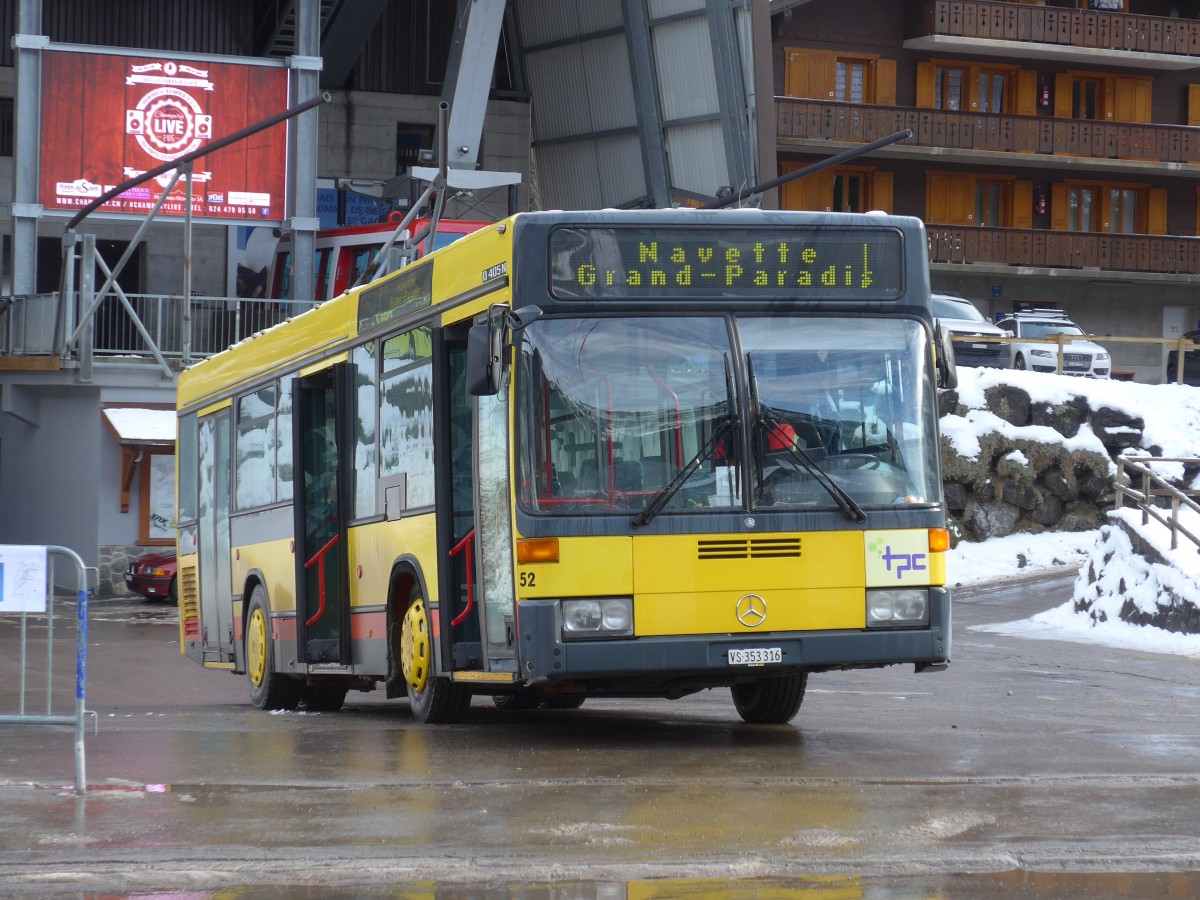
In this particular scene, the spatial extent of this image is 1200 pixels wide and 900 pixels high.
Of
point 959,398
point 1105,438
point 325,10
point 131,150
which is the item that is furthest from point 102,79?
point 1105,438

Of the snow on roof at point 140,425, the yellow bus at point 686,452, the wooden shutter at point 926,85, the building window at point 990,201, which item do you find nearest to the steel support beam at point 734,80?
the snow on roof at point 140,425

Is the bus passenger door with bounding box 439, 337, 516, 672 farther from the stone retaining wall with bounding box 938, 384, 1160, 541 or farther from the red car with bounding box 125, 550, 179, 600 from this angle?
the red car with bounding box 125, 550, 179, 600

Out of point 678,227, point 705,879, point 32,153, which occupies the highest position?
point 32,153

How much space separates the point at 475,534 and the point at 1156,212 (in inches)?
1947

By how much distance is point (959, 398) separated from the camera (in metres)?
33.4

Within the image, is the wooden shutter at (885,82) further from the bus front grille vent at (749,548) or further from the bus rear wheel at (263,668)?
the bus front grille vent at (749,548)

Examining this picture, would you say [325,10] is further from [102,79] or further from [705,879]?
[705,879]

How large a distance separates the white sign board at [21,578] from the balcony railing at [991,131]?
43953mm

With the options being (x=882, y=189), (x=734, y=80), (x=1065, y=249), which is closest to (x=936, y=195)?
(x=882, y=189)

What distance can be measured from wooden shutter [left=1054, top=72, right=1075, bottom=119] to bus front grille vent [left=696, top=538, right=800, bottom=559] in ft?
157

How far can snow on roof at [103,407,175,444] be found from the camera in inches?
1371

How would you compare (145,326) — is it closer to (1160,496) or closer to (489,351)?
(1160,496)

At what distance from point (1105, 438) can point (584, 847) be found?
93.6 ft

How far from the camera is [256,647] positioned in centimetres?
1614
